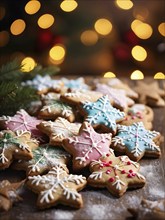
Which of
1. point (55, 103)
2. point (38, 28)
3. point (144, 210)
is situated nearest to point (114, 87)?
point (55, 103)

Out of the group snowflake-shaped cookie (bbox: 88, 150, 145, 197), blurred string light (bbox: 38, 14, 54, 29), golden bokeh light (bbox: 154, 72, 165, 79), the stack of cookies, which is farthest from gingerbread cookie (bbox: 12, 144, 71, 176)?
blurred string light (bbox: 38, 14, 54, 29)

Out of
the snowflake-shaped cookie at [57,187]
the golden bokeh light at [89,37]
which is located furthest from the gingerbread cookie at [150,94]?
the golden bokeh light at [89,37]

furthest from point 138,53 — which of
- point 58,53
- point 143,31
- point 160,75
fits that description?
point 58,53

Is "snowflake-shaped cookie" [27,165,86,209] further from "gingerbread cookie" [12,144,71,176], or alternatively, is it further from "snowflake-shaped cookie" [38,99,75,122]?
"snowflake-shaped cookie" [38,99,75,122]

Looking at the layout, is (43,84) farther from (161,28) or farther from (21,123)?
(161,28)

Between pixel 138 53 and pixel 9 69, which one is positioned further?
pixel 138 53

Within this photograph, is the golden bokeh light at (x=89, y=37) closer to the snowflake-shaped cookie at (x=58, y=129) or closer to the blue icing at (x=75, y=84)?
the blue icing at (x=75, y=84)
